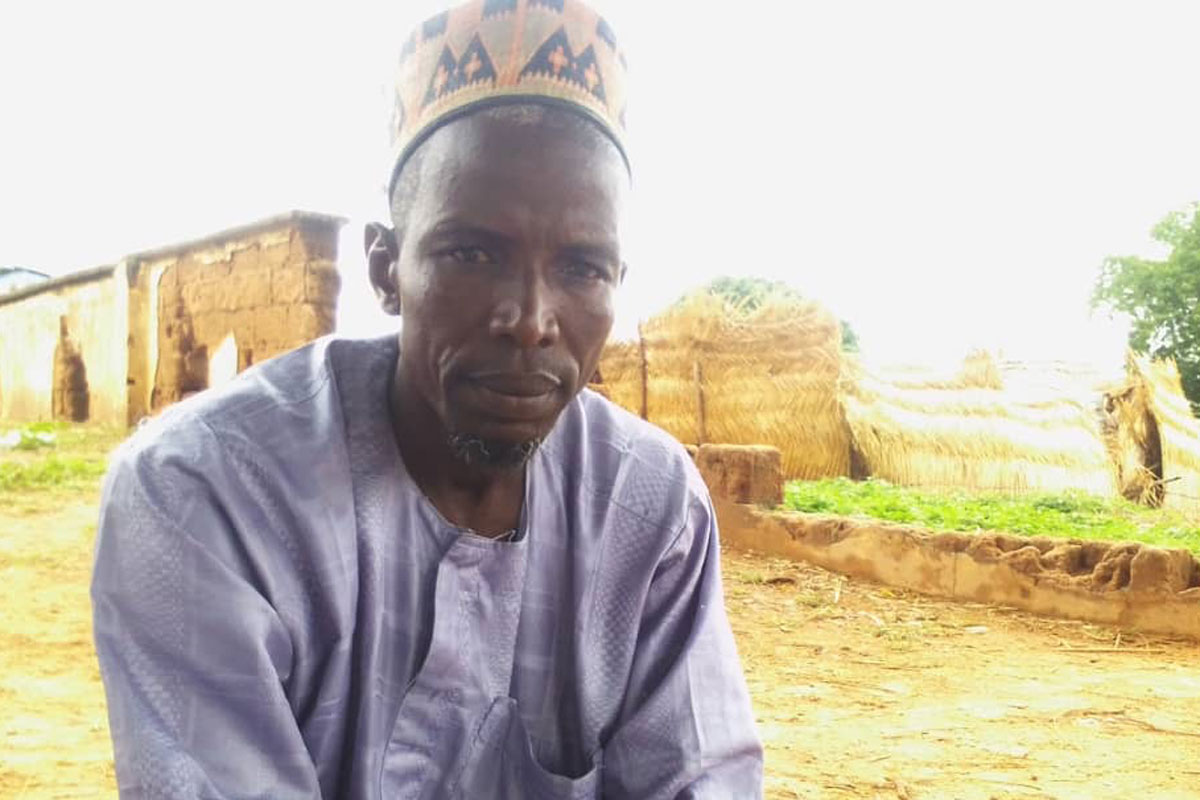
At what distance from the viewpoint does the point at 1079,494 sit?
8688 millimetres

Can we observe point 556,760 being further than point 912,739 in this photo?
No

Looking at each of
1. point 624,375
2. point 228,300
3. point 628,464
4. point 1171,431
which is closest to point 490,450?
point 628,464

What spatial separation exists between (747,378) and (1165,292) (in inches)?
741

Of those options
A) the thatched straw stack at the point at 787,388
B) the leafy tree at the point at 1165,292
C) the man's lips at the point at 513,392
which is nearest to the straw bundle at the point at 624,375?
the thatched straw stack at the point at 787,388

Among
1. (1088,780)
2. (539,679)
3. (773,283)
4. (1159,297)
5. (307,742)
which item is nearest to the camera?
(307,742)

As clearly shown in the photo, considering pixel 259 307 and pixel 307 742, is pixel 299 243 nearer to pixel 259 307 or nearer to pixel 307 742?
pixel 259 307

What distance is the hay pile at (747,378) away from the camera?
10.3 m

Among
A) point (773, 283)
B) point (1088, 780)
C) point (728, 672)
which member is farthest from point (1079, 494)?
point (728, 672)

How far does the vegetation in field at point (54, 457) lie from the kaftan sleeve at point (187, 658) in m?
6.71

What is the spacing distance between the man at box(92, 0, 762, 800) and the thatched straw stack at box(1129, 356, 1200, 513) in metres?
9.53

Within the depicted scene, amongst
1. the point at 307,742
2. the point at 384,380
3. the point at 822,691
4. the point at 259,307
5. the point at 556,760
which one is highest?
the point at 259,307

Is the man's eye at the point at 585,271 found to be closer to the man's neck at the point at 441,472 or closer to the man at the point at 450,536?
the man at the point at 450,536

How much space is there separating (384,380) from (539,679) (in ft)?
1.70

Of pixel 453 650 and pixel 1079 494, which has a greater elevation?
pixel 453 650
